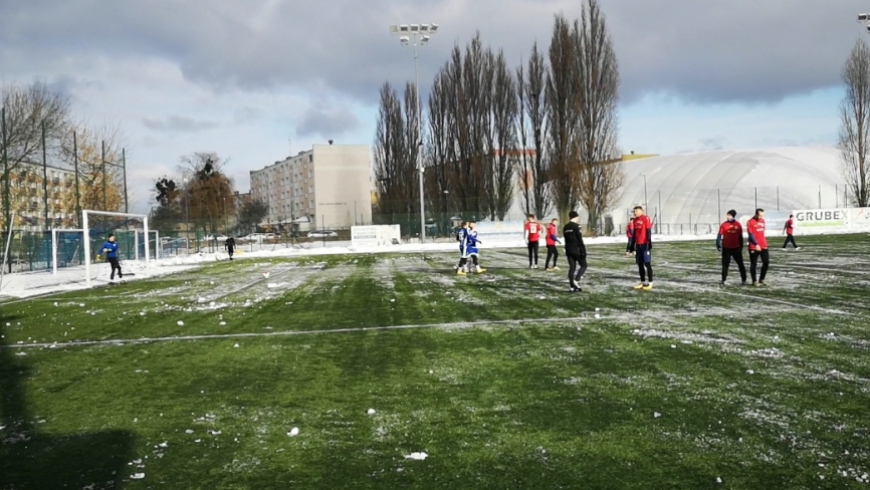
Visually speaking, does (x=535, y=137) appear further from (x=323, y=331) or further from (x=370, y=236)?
(x=323, y=331)

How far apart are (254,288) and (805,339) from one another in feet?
48.7

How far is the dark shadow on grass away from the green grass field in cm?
2

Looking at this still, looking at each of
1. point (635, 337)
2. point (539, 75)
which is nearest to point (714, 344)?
point (635, 337)

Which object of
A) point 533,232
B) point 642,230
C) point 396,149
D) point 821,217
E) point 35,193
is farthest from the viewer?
point 396,149

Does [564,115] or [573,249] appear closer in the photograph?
[573,249]

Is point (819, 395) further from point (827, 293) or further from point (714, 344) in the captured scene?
point (827, 293)

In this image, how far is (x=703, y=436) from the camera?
4.87 meters

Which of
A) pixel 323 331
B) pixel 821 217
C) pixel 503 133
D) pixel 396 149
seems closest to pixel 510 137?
pixel 503 133

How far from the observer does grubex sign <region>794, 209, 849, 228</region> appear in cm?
5516

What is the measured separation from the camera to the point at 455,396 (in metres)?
6.30

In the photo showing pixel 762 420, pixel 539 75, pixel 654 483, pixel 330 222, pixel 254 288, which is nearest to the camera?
pixel 654 483

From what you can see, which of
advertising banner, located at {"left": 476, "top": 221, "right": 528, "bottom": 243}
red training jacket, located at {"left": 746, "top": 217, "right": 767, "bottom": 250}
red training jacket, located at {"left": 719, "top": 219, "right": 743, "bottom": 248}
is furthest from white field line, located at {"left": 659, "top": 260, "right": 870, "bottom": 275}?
advertising banner, located at {"left": 476, "top": 221, "right": 528, "bottom": 243}

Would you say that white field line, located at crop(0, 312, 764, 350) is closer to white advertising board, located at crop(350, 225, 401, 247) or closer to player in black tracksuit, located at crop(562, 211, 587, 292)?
player in black tracksuit, located at crop(562, 211, 587, 292)

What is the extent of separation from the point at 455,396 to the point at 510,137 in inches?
2294
